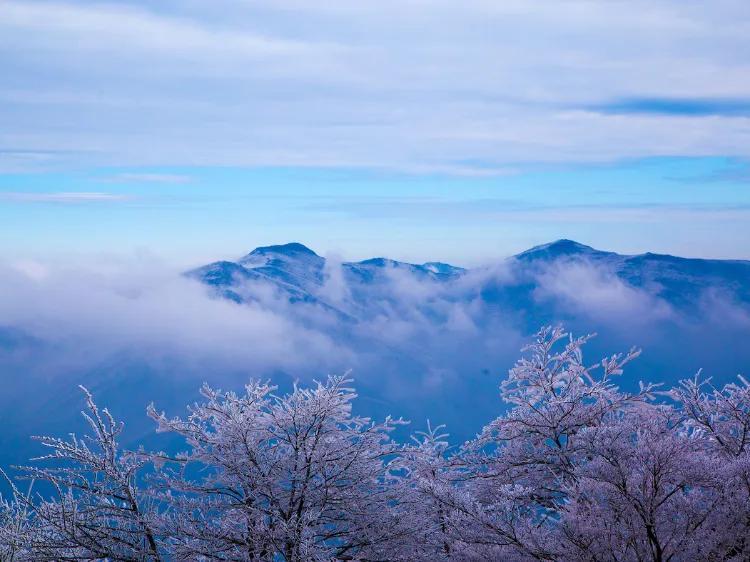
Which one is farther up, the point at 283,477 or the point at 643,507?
the point at 643,507

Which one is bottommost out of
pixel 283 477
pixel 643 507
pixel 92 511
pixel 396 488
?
pixel 92 511

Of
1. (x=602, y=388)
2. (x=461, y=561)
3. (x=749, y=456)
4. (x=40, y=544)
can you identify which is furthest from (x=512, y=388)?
(x=40, y=544)

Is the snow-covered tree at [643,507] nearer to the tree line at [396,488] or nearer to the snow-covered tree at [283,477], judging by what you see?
the tree line at [396,488]

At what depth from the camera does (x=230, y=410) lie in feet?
46.3

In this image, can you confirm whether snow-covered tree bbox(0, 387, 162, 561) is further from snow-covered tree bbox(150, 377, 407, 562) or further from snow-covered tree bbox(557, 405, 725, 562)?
snow-covered tree bbox(557, 405, 725, 562)

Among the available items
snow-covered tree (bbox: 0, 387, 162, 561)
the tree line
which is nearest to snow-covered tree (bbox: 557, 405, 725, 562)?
the tree line

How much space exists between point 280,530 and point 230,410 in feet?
8.85

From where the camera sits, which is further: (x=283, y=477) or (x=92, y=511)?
(x=283, y=477)

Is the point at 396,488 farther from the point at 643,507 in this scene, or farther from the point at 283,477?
the point at 643,507

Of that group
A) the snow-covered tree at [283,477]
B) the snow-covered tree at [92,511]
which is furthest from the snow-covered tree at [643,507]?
the snow-covered tree at [92,511]

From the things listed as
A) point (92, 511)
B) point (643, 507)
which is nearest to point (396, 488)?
point (643, 507)

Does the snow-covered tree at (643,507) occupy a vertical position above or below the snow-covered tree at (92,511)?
above

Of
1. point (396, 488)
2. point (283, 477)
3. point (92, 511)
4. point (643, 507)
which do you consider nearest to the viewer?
point (643, 507)

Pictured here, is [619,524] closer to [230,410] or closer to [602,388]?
[602,388]
